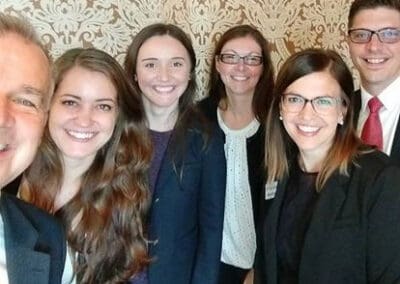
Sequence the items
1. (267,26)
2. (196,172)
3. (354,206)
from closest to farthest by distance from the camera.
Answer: (354,206)
(196,172)
(267,26)

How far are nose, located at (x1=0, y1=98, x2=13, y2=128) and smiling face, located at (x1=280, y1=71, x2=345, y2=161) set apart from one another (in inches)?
43.4

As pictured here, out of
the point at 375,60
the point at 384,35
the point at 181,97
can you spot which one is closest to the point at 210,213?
the point at 181,97

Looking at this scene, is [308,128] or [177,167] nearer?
[308,128]

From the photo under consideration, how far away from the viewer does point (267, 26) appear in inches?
124

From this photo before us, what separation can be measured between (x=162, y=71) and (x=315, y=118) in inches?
27.9

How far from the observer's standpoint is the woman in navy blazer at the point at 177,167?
2.23m

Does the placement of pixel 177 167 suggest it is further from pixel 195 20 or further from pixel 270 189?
pixel 195 20

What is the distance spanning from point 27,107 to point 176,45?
1207 millimetres

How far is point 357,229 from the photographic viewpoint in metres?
1.75

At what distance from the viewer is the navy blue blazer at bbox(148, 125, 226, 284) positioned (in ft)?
7.27

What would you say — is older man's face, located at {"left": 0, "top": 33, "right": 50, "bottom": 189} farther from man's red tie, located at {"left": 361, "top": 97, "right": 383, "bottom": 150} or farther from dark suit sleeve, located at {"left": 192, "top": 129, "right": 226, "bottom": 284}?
man's red tie, located at {"left": 361, "top": 97, "right": 383, "bottom": 150}

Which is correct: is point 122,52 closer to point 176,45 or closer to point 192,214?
point 176,45

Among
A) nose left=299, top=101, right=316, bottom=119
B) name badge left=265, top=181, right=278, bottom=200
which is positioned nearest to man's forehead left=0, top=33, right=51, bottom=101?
nose left=299, top=101, right=316, bottom=119

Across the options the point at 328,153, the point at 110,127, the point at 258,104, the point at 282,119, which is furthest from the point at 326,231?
the point at 258,104
